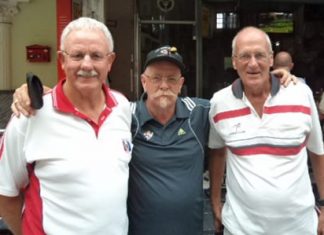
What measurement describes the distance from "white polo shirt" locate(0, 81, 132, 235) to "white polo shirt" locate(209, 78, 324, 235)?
28.1 inches

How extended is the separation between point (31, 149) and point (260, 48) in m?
1.29

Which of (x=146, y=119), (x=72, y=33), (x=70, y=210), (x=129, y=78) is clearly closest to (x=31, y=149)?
(x=70, y=210)

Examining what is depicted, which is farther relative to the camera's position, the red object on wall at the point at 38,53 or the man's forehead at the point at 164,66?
the red object on wall at the point at 38,53

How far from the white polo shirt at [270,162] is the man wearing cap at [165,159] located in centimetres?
19

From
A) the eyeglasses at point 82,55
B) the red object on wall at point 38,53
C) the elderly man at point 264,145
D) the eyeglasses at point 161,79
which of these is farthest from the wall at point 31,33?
the eyeglasses at point 82,55

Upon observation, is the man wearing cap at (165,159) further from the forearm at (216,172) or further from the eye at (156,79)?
the forearm at (216,172)

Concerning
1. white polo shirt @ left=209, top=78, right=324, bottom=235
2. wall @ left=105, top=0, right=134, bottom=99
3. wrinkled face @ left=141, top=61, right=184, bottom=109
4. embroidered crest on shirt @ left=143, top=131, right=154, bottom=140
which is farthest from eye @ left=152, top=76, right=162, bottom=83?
wall @ left=105, top=0, right=134, bottom=99

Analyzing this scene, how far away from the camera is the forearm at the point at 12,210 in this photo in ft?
8.04

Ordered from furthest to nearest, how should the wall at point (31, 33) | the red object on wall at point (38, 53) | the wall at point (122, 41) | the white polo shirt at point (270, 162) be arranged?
the wall at point (122, 41) → the wall at point (31, 33) → the red object on wall at point (38, 53) → the white polo shirt at point (270, 162)

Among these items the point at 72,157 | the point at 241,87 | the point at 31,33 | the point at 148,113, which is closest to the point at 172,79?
the point at 148,113

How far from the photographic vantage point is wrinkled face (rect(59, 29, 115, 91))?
235 cm

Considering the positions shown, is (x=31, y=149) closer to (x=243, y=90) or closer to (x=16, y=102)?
(x=16, y=102)

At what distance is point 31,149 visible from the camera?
230cm

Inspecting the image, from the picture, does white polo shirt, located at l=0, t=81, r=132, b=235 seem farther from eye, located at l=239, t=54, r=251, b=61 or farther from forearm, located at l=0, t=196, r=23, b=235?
eye, located at l=239, t=54, r=251, b=61
